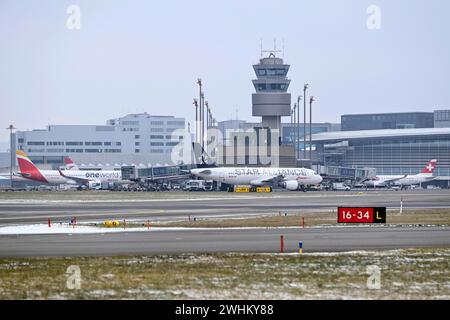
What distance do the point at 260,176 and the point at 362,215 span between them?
89.3m

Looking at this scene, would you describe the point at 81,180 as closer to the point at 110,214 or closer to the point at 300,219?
the point at 110,214

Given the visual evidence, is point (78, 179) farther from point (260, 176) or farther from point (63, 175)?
point (260, 176)

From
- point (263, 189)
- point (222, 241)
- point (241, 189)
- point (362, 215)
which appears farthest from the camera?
point (263, 189)

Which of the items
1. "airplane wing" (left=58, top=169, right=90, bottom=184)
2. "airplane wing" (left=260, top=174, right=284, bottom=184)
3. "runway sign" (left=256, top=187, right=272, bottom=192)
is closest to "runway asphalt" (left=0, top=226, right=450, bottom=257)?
"runway sign" (left=256, top=187, right=272, bottom=192)

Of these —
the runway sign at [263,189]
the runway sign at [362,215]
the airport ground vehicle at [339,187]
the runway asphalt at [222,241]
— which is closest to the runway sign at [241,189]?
the runway sign at [263,189]

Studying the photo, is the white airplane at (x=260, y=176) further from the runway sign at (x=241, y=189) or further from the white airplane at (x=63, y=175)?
the white airplane at (x=63, y=175)

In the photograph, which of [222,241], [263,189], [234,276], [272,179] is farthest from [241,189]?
[234,276]

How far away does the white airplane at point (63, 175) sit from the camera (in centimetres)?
16488

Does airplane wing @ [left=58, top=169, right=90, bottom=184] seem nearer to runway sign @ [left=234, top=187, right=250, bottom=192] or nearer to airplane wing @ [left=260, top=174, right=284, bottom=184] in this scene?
runway sign @ [left=234, top=187, right=250, bottom=192]

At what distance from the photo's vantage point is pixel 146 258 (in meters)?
36.3

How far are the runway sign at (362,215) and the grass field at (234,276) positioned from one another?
21.8 m

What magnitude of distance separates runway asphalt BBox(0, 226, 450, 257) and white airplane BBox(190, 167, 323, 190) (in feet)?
307

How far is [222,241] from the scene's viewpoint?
45188 millimetres
